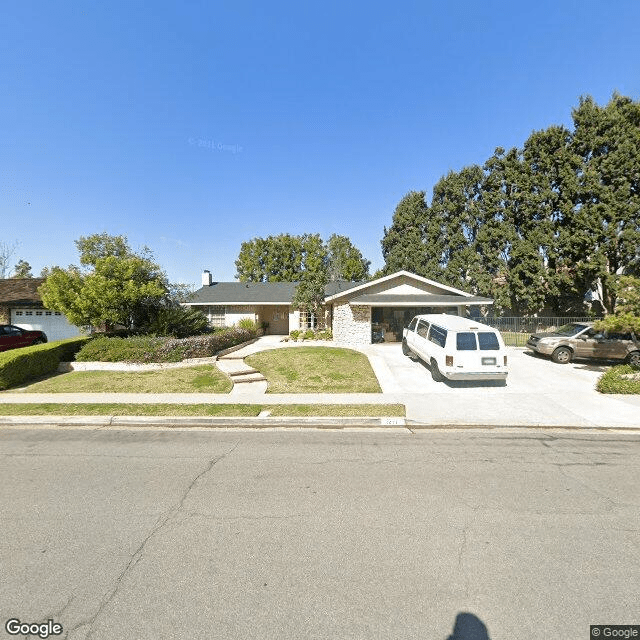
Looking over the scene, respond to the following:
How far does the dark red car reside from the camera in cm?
1566

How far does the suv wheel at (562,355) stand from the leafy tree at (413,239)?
68.5 feet

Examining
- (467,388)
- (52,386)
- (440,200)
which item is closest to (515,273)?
(440,200)

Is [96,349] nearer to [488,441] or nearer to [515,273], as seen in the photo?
[488,441]

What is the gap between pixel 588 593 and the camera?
A: 291 cm

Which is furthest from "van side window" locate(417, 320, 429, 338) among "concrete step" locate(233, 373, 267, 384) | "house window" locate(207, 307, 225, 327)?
"house window" locate(207, 307, 225, 327)

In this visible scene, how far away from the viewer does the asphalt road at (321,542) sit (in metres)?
2.68

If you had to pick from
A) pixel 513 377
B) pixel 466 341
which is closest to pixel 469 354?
pixel 466 341

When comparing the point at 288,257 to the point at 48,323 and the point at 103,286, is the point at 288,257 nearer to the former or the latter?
the point at 48,323

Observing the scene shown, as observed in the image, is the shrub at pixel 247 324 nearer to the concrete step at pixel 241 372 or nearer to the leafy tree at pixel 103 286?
the leafy tree at pixel 103 286

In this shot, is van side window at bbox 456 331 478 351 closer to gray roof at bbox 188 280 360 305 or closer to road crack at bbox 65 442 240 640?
road crack at bbox 65 442 240 640

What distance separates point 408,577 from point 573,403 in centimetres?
854

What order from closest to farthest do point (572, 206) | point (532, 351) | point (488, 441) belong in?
1. point (488, 441)
2. point (532, 351)
3. point (572, 206)

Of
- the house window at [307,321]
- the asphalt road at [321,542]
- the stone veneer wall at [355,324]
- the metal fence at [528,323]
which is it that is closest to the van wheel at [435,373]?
the asphalt road at [321,542]

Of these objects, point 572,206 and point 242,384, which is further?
point 572,206
